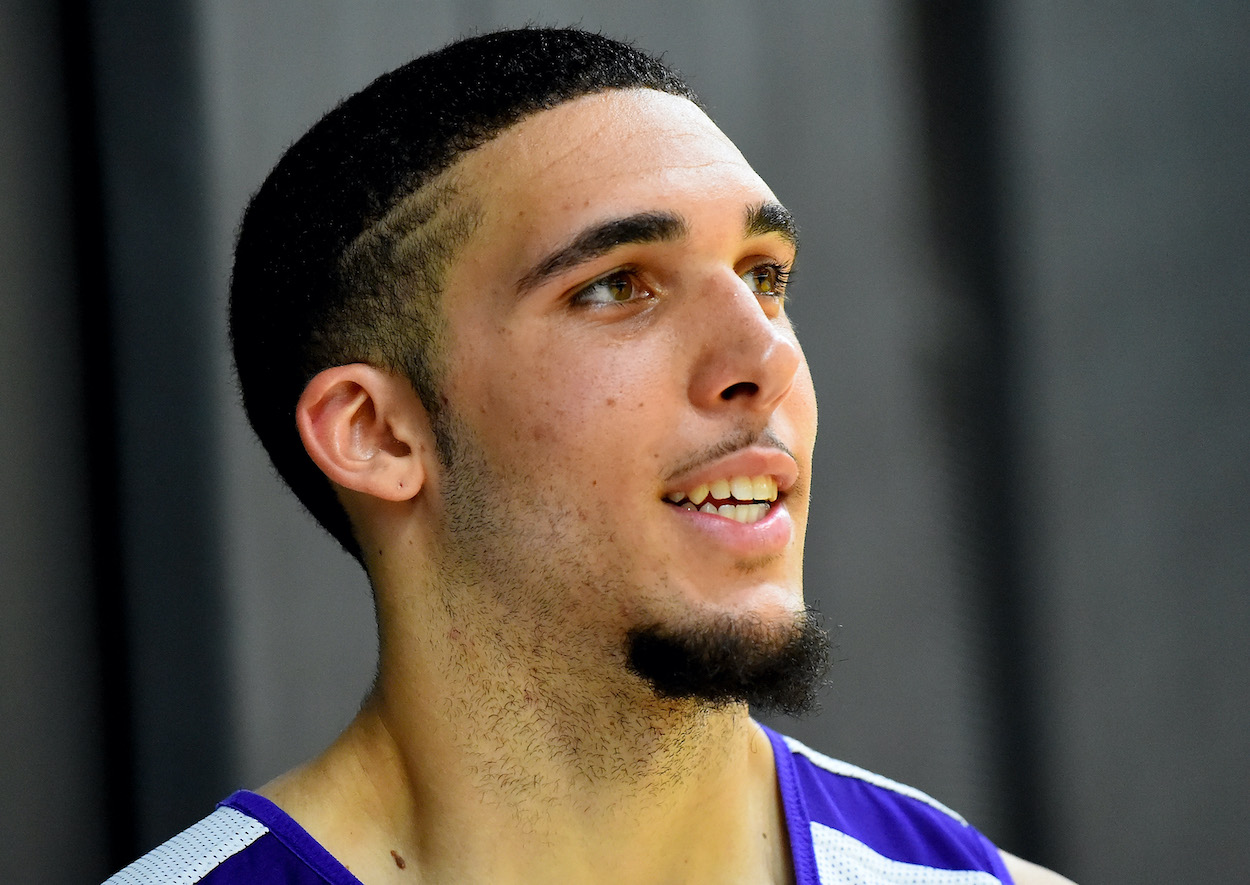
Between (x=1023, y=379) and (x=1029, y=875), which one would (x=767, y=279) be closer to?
(x=1029, y=875)

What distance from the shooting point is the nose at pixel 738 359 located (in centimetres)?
127

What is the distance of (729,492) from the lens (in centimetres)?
128

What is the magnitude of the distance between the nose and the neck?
301mm

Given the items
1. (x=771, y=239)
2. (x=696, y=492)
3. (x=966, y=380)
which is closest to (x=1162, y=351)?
(x=966, y=380)

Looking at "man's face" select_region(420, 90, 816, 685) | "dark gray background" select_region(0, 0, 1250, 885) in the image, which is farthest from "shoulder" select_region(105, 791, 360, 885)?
"dark gray background" select_region(0, 0, 1250, 885)

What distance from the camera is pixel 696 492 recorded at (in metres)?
1.27

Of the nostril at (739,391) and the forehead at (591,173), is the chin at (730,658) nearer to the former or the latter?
the nostril at (739,391)

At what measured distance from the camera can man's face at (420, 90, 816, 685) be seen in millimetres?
1266

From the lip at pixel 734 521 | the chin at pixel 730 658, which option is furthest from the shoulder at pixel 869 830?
the lip at pixel 734 521

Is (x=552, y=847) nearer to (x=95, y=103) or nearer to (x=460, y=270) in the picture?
(x=460, y=270)

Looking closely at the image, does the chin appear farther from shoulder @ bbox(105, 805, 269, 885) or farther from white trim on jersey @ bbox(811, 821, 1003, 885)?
shoulder @ bbox(105, 805, 269, 885)

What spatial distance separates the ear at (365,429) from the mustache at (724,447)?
0.31 m

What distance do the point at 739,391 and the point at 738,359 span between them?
4cm

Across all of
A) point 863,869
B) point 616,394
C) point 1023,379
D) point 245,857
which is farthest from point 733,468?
point 1023,379
